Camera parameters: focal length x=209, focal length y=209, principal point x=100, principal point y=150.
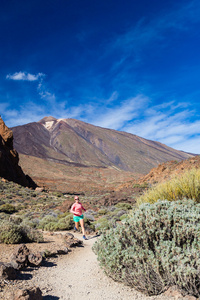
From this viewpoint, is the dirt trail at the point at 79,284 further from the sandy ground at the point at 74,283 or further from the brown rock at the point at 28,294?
the brown rock at the point at 28,294

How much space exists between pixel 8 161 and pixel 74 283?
26491mm

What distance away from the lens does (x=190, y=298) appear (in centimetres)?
254

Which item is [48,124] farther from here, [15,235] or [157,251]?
[157,251]

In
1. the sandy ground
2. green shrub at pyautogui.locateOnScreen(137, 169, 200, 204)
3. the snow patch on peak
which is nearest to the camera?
the sandy ground

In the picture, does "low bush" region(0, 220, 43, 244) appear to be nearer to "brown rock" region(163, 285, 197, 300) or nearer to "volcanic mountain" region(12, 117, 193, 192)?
"brown rock" region(163, 285, 197, 300)

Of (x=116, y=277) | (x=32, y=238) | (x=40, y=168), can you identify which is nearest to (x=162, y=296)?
(x=116, y=277)

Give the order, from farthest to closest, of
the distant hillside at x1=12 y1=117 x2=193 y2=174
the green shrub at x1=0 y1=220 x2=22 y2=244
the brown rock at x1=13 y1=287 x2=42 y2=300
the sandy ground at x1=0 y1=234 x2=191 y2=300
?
the distant hillside at x1=12 y1=117 x2=193 y2=174
the green shrub at x1=0 y1=220 x2=22 y2=244
the sandy ground at x1=0 y1=234 x2=191 y2=300
the brown rock at x1=13 y1=287 x2=42 y2=300

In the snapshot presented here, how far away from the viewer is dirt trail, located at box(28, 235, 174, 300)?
316 centimetres

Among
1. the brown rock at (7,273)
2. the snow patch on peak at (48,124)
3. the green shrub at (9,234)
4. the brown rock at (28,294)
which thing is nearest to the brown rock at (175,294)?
the brown rock at (28,294)

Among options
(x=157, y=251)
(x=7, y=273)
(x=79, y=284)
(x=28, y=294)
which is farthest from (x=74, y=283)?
(x=157, y=251)

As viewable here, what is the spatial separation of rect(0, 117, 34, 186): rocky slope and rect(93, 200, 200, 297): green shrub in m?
25.5

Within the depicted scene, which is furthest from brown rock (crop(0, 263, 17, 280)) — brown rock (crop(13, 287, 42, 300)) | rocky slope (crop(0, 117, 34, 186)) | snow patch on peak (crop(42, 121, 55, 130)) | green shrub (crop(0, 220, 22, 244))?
snow patch on peak (crop(42, 121, 55, 130))

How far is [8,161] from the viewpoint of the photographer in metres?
27.5

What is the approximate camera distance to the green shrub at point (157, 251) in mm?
2684
